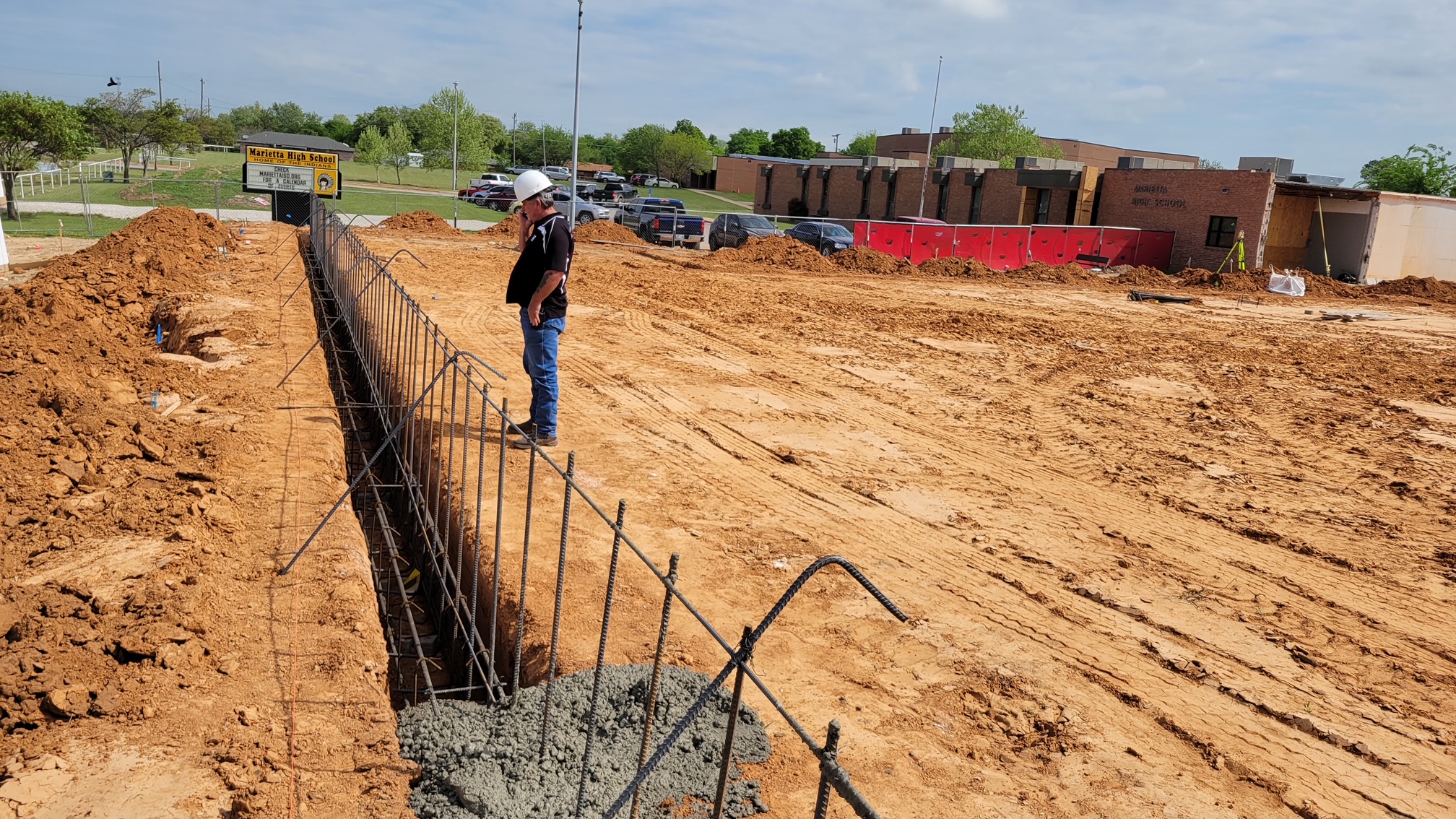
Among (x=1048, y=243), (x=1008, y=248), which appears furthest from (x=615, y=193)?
(x=1048, y=243)

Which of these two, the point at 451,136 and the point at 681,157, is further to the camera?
the point at 681,157

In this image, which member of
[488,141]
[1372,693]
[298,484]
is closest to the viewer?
[1372,693]

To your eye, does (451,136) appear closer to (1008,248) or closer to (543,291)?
(1008,248)

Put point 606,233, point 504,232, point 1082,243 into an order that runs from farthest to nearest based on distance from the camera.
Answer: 1. point 1082,243
2. point 606,233
3. point 504,232

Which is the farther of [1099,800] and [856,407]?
[856,407]

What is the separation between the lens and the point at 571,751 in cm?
406

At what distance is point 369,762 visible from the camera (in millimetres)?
3973

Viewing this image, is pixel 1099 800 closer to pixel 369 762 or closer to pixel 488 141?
pixel 369 762

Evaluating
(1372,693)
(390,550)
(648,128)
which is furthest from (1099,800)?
(648,128)

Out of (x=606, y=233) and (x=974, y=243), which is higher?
(x=974, y=243)

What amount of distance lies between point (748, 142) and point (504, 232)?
98687 millimetres

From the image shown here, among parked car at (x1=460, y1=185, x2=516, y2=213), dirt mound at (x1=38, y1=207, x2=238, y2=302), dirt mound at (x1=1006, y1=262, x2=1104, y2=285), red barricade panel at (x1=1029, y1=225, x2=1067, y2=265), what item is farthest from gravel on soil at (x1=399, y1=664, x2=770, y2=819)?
parked car at (x1=460, y1=185, x2=516, y2=213)

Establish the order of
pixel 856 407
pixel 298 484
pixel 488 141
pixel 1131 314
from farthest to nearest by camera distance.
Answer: pixel 488 141
pixel 1131 314
pixel 856 407
pixel 298 484

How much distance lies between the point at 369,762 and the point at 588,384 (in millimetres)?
7233
